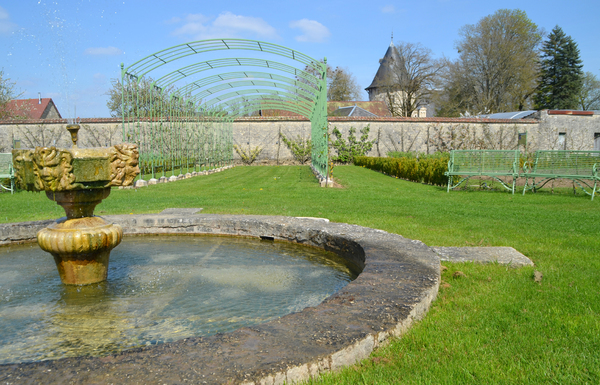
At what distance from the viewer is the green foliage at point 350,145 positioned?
85.8ft

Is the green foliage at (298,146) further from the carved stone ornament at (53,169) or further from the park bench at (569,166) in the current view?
the carved stone ornament at (53,169)

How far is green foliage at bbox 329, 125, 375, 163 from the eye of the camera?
26.1 m

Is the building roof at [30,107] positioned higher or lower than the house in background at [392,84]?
lower

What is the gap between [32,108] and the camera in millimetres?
39469

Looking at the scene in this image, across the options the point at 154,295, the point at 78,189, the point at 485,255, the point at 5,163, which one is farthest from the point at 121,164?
the point at 5,163

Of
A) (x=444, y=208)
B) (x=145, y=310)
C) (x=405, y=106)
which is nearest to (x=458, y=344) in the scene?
(x=145, y=310)

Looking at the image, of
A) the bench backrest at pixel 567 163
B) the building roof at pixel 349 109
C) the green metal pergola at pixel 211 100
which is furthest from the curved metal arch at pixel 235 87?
the building roof at pixel 349 109

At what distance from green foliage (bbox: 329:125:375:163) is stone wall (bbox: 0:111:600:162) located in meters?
0.36

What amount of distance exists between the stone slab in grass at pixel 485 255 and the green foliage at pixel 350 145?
22401 mm

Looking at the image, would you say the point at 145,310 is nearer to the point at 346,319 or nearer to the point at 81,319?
the point at 81,319

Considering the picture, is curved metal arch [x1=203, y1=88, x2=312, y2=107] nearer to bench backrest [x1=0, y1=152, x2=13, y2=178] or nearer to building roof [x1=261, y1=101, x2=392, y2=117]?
bench backrest [x1=0, y1=152, x2=13, y2=178]

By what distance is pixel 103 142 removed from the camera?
24.3 m

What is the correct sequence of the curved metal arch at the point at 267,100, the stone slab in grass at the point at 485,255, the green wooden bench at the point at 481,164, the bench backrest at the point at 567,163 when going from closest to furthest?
the stone slab in grass at the point at 485,255 → the bench backrest at the point at 567,163 → the green wooden bench at the point at 481,164 → the curved metal arch at the point at 267,100

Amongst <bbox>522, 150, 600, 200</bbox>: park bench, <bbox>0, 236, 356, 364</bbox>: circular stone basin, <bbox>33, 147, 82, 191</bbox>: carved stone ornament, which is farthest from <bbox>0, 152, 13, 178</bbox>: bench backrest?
<bbox>522, 150, 600, 200</bbox>: park bench
